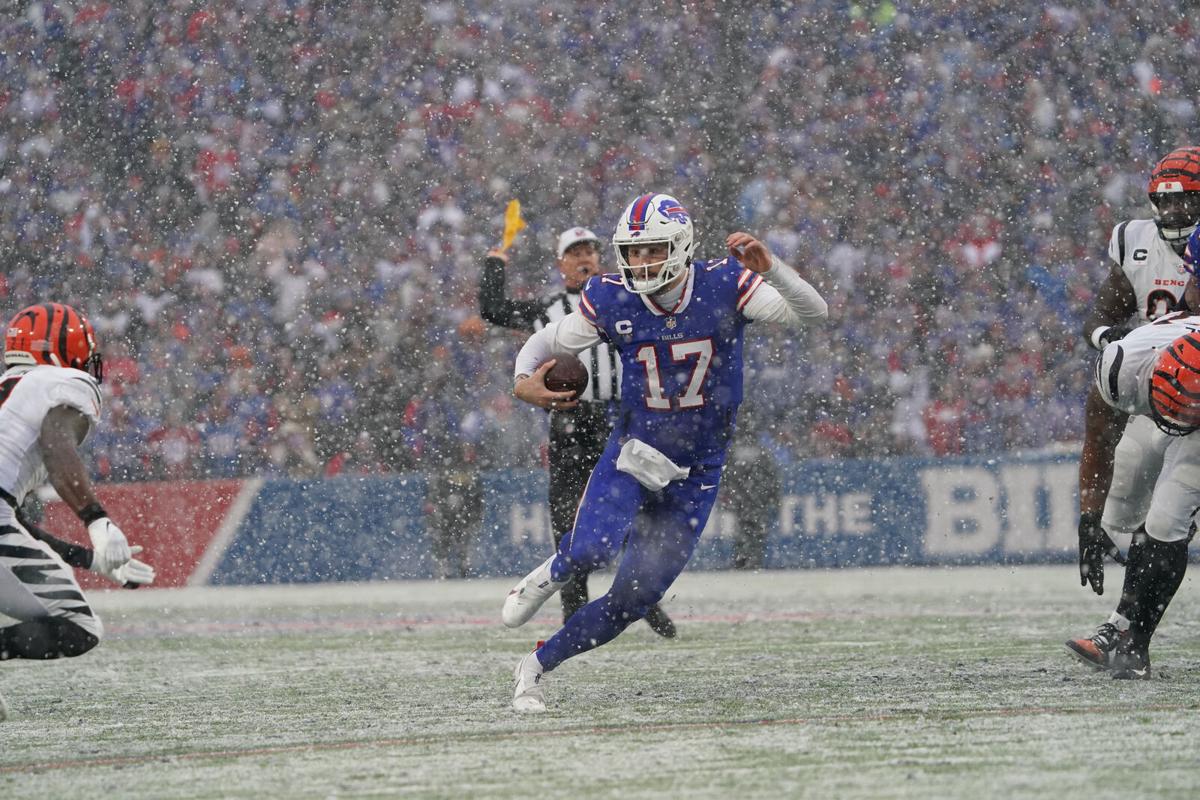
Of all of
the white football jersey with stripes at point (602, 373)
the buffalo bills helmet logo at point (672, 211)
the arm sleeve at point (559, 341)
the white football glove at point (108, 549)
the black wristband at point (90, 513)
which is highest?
the buffalo bills helmet logo at point (672, 211)

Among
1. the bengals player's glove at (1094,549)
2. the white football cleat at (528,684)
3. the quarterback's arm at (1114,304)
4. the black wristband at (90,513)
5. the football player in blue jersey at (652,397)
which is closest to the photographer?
the black wristband at (90,513)

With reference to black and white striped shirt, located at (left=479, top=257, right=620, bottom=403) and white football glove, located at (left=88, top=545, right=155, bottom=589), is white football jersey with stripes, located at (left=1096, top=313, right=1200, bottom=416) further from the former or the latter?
white football glove, located at (left=88, top=545, right=155, bottom=589)

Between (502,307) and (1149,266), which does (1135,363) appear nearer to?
(1149,266)

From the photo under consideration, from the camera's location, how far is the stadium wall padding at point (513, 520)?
11.6 m

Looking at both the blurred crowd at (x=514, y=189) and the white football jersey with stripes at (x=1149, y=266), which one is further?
the blurred crowd at (x=514, y=189)

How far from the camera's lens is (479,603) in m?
9.77

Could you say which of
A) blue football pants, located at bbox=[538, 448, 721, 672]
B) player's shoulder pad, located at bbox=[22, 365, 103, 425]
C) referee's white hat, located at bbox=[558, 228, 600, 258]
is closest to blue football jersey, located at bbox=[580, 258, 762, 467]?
blue football pants, located at bbox=[538, 448, 721, 672]

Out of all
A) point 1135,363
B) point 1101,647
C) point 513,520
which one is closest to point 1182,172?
point 1135,363

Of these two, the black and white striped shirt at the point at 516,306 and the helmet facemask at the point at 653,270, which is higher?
the helmet facemask at the point at 653,270

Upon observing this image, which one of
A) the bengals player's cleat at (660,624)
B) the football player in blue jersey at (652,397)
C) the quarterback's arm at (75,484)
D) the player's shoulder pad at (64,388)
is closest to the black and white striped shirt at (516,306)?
the bengals player's cleat at (660,624)

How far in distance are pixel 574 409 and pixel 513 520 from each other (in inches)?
187

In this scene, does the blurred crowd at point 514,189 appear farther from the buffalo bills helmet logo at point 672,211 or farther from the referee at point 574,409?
the buffalo bills helmet logo at point 672,211

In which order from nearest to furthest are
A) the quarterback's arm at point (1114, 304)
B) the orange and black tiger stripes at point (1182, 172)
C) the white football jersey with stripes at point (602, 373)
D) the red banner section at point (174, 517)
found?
1. the orange and black tiger stripes at point (1182, 172)
2. the quarterback's arm at point (1114, 304)
3. the white football jersey with stripes at point (602, 373)
4. the red banner section at point (174, 517)

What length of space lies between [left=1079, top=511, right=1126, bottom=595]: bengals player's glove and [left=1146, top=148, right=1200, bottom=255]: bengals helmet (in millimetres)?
1125
